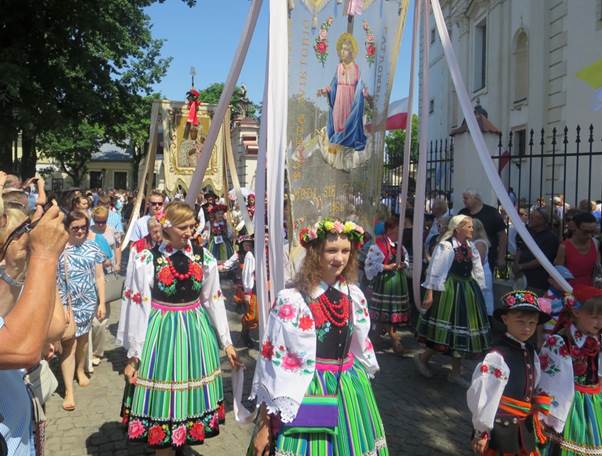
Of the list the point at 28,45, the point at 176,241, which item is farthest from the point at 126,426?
the point at 28,45

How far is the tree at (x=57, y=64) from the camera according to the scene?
13.5 meters

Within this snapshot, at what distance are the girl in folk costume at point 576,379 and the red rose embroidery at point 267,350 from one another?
1.60 meters

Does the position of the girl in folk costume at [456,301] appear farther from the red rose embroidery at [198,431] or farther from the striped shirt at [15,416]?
the striped shirt at [15,416]

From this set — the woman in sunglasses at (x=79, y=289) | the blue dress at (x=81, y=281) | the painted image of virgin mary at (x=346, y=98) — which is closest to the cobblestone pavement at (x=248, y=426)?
the woman in sunglasses at (x=79, y=289)

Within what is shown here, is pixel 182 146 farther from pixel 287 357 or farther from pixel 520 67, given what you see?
pixel 520 67

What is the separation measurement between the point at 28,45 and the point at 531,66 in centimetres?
1362

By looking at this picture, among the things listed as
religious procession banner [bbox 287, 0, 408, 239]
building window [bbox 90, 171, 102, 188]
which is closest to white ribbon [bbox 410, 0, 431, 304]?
religious procession banner [bbox 287, 0, 408, 239]

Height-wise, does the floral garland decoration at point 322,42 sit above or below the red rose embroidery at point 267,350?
above

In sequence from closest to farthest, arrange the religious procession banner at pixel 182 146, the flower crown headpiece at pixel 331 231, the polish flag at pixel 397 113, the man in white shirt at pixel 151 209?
the flower crown headpiece at pixel 331 231 < the polish flag at pixel 397 113 < the man in white shirt at pixel 151 209 < the religious procession banner at pixel 182 146

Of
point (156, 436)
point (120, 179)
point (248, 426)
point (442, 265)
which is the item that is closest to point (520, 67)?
point (442, 265)

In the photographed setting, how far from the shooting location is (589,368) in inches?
128

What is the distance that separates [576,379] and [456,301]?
2.51 metres

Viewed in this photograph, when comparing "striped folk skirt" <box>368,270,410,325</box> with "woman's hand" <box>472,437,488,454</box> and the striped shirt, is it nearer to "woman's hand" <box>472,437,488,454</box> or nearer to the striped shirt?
"woman's hand" <box>472,437,488,454</box>

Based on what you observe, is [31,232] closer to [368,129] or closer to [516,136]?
[368,129]
